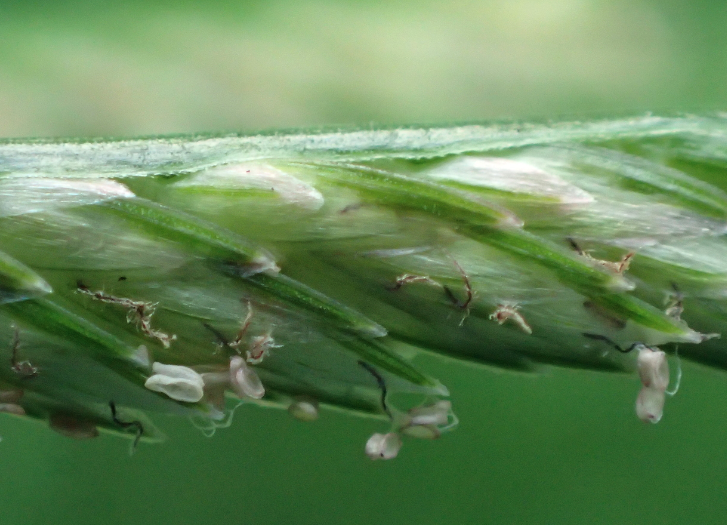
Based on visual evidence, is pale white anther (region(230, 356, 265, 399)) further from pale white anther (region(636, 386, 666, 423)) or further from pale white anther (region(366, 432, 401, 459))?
pale white anther (region(636, 386, 666, 423))

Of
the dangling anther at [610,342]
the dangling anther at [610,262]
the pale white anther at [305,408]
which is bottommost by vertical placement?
the pale white anther at [305,408]

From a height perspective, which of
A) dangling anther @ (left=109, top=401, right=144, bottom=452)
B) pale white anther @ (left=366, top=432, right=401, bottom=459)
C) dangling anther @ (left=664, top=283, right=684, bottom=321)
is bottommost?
pale white anther @ (left=366, top=432, right=401, bottom=459)

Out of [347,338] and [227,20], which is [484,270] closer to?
[347,338]

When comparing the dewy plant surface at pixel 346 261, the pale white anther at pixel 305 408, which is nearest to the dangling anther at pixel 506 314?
the dewy plant surface at pixel 346 261

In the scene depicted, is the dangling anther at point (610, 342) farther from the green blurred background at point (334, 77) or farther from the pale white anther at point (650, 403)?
the green blurred background at point (334, 77)

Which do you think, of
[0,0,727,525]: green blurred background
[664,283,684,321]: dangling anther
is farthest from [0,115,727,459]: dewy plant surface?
[0,0,727,525]: green blurred background

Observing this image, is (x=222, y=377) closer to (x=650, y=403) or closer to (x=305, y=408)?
(x=305, y=408)

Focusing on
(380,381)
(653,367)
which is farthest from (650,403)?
(380,381)
